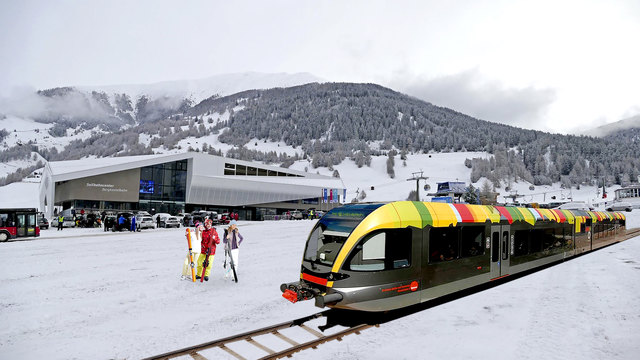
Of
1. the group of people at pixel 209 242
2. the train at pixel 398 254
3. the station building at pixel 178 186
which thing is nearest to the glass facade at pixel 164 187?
the station building at pixel 178 186

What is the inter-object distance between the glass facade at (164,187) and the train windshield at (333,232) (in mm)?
52674

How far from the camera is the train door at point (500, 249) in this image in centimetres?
1173

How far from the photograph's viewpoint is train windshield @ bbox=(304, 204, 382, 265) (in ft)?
28.0

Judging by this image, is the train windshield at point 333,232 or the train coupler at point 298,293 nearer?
the train coupler at point 298,293

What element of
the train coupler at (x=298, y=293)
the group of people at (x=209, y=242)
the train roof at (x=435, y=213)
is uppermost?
the train roof at (x=435, y=213)

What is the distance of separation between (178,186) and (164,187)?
2.18 m

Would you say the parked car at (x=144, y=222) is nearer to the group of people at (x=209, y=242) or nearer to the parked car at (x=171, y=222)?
the parked car at (x=171, y=222)

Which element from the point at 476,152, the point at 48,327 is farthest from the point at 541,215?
the point at 476,152

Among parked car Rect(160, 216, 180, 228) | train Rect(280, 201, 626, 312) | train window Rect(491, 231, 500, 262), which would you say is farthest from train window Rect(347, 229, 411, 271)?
parked car Rect(160, 216, 180, 228)

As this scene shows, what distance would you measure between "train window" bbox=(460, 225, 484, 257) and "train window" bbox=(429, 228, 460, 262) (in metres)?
0.38

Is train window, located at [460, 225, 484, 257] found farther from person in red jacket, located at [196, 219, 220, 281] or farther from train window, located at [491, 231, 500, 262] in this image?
person in red jacket, located at [196, 219, 220, 281]

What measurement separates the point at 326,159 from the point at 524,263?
151m

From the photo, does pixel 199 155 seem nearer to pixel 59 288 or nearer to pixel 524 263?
pixel 59 288

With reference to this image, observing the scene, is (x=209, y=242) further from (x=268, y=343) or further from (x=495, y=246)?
(x=495, y=246)
